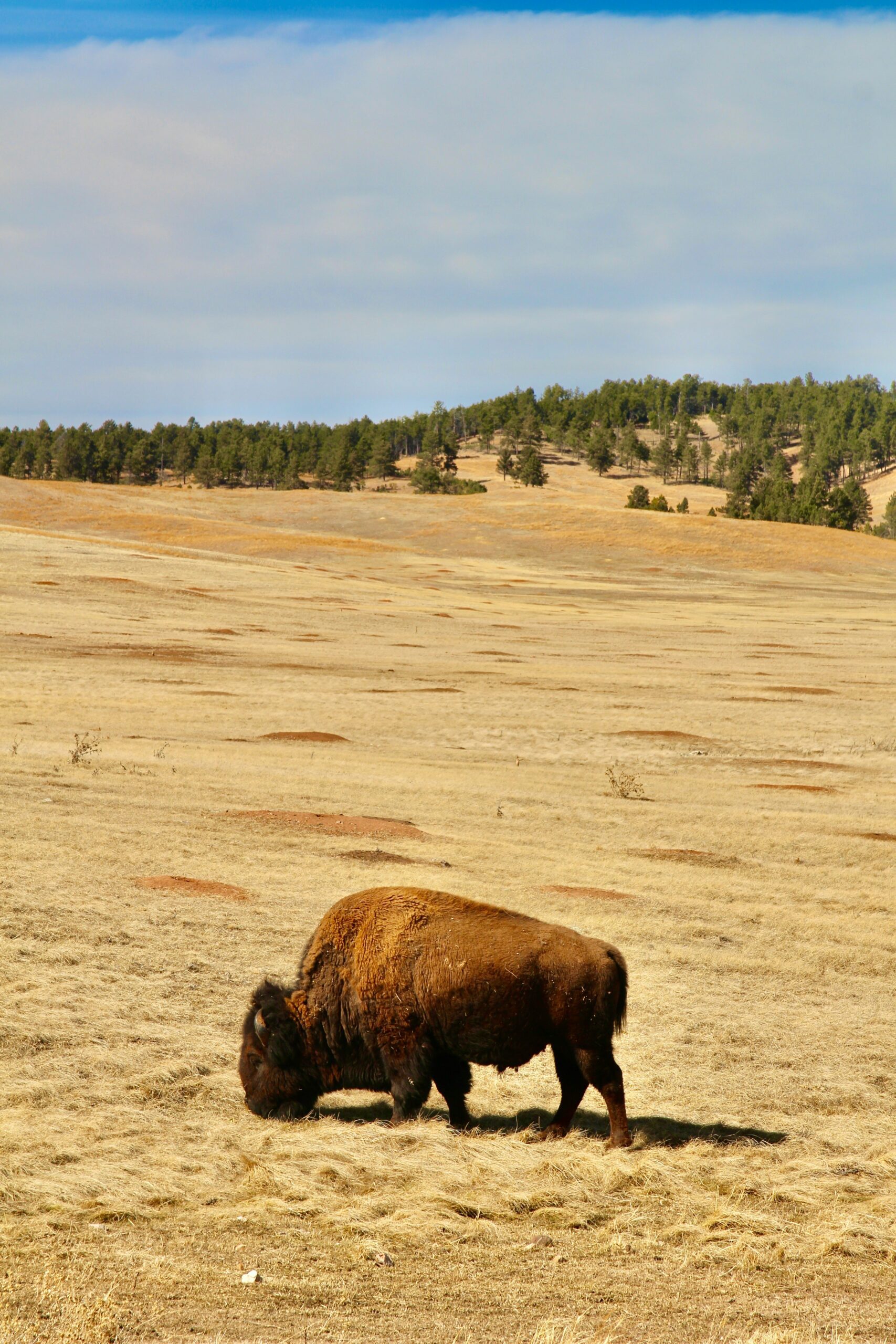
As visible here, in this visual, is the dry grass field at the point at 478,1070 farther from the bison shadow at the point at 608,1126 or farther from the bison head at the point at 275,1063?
the bison head at the point at 275,1063

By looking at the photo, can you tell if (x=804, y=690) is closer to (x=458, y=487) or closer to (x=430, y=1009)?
(x=430, y=1009)

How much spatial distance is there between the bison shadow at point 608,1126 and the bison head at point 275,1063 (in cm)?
35

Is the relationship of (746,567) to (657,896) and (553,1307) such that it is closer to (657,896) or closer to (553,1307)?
(657,896)

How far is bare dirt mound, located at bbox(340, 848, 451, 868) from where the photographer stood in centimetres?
1508

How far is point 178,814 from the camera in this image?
17219 mm

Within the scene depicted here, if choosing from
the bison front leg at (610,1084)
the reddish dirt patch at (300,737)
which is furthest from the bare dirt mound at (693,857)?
the reddish dirt patch at (300,737)

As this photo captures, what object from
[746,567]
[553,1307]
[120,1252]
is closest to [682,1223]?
[553,1307]

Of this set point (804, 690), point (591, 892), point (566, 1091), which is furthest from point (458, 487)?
point (566, 1091)

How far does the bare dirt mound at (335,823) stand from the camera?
55.9ft

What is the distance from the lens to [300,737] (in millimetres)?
26062

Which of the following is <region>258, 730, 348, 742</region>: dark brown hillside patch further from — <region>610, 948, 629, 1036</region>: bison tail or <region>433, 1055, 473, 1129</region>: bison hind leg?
<region>610, 948, 629, 1036</region>: bison tail

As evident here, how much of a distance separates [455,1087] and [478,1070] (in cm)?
161

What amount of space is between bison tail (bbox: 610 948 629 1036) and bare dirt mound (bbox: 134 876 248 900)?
20.5ft

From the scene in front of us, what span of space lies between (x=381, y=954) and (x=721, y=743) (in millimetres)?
21018
